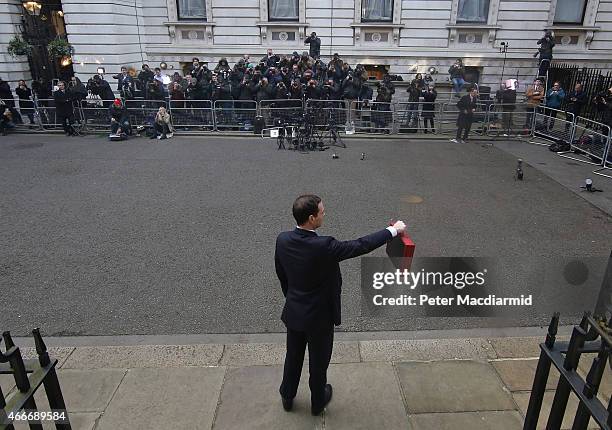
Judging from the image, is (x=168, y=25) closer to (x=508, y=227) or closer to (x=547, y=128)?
(x=547, y=128)

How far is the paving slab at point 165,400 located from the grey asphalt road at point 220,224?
78 cm

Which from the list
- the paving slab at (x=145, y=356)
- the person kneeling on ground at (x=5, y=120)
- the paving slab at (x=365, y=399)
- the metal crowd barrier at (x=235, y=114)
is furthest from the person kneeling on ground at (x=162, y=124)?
the paving slab at (x=365, y=399)

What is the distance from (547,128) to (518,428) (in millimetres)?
14167

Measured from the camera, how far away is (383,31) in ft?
71.8

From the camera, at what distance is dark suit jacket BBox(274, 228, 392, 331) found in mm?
3244

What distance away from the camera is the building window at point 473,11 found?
21797 millimetres

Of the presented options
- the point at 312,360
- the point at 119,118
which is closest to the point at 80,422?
the point at 312,360

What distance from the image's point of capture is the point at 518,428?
363cm

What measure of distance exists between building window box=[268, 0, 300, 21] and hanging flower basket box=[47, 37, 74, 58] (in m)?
9.29

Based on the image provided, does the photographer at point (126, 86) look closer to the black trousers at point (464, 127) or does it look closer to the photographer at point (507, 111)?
the black trousers at point (464, 127)

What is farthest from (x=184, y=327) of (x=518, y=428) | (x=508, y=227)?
(x=508, y=227)

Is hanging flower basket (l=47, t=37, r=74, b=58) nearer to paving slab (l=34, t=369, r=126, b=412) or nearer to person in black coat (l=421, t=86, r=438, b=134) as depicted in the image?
person in black coat (l=421, t=86, r=438, b=134)

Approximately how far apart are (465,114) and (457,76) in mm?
6305

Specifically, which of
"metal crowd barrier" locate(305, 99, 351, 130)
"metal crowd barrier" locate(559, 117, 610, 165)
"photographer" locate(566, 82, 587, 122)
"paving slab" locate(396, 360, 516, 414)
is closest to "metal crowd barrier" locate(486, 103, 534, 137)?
"photographer" locate(566, 82, 587, 122)
